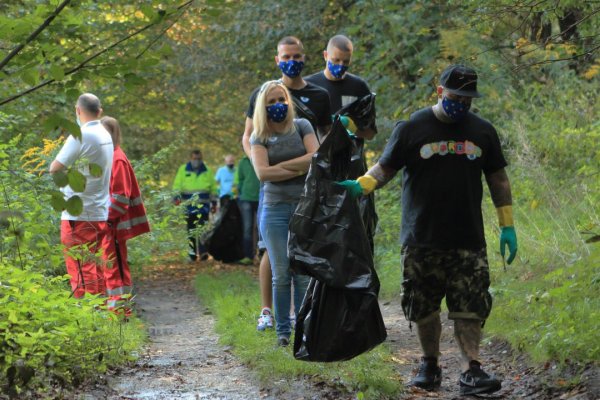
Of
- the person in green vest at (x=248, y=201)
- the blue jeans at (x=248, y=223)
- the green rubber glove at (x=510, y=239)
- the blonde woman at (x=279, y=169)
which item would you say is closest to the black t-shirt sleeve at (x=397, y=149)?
the green rubber glove at (x=510, y=239)

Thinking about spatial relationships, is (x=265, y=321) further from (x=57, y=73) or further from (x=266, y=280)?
(x=57, y=73)

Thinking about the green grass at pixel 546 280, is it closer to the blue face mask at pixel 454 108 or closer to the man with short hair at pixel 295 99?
the blue face mask at pixel 454 108

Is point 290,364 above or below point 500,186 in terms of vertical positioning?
below

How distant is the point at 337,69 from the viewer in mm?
8742

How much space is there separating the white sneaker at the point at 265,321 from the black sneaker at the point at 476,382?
243 centimetres

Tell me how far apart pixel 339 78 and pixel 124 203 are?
226 centimetres

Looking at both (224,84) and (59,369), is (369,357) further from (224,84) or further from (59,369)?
(224,84)

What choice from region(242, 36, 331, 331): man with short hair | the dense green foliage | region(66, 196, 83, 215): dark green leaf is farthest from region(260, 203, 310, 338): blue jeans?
region(66, 196, 83, 215): dark green leaf

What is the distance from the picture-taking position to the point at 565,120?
42.6ft

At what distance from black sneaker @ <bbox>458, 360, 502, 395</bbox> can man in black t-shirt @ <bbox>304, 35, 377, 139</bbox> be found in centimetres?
308

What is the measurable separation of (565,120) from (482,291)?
706 cm

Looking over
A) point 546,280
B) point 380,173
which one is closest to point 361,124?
point 380,173

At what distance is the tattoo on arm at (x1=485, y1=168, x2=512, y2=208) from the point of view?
6527 millimetres

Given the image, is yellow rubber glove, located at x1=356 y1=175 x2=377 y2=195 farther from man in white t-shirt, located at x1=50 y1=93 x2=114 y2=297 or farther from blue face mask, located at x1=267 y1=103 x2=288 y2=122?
man in white t-shirt, located at x1=50 y1=93 x2=114 y2=297
